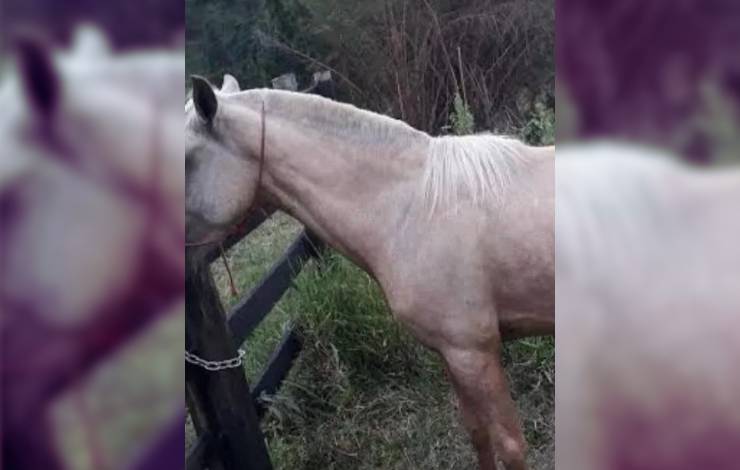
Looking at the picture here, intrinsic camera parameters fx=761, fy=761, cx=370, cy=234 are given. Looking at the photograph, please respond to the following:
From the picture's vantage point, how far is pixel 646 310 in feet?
1.30

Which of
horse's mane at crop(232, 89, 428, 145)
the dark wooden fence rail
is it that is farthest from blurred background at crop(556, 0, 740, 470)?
the dark wooden fence rail

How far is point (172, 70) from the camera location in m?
0.41

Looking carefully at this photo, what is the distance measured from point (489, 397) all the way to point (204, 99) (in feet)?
1.96

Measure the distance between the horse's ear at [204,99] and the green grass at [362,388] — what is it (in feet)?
2.72

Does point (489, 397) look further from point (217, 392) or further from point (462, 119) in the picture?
point (462, 119)

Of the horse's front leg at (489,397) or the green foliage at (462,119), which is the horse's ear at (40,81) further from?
the green foliage at (462,119)

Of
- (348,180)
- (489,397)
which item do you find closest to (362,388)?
(489,397)

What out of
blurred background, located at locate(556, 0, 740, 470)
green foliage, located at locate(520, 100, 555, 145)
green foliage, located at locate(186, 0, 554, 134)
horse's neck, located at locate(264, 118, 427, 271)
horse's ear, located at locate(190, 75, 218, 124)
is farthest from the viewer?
green foliage, located at locate(186, 0, 554, 134)

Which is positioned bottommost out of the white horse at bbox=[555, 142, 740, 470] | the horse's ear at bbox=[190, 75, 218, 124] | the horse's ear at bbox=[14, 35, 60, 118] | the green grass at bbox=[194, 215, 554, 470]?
the green grass at bbox=[194, 215, 554, 470]

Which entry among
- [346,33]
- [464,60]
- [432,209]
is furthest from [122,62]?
[464,60]

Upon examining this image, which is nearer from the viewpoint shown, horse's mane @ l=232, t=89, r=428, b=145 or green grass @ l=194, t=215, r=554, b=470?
horse's mane @ l=232, t=89, r=428, b=145

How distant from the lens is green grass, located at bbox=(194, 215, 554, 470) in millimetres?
1681

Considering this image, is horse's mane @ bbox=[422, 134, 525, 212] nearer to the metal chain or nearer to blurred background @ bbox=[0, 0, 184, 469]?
the metal chain

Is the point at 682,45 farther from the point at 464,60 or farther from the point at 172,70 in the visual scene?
the point at 464,60
